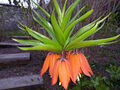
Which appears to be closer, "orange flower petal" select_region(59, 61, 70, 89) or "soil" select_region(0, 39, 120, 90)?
"orange flower petal" select_region(59, 61, 70, 89)

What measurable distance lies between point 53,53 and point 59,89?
1270mm

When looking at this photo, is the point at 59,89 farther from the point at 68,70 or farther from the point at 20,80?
the point at 68,70

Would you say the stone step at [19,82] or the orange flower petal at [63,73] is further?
the stone step at [19,82]

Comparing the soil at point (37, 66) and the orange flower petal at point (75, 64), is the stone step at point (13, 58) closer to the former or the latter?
the soil at point (37, 66)

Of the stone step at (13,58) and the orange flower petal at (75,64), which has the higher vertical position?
the orange flower petal at (75,64)

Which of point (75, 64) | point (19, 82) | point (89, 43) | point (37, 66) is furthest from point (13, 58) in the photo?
point (89, 43)

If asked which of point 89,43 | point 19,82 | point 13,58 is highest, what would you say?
point 89,43

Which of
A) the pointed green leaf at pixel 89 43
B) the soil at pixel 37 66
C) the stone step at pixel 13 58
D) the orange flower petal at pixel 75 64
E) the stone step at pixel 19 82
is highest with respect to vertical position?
the pointed green leaf at pixel 89 43

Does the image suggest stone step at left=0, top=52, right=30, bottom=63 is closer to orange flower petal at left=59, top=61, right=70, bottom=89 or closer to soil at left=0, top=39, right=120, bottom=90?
soil at left=0, top=39, right=120, bottom=90

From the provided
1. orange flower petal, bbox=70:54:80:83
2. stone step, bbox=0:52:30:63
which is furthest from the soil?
orange flower petal, bbox=70:54:80:83

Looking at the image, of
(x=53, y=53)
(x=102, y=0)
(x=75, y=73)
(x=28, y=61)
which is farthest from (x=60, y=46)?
(x=28, y=61)

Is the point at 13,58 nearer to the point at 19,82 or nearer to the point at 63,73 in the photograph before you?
the point at 19,82

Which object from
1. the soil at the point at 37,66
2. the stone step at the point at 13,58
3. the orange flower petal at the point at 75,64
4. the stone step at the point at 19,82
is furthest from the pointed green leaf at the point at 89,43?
the stone step at the point at 13,58

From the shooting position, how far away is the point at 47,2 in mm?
2053
